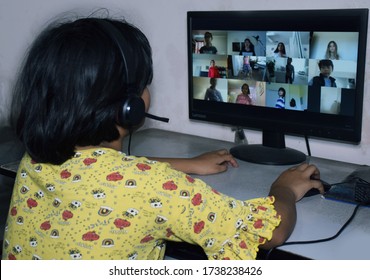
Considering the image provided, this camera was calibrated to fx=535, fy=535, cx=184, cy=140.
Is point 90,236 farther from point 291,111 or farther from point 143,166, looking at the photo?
point 291,111

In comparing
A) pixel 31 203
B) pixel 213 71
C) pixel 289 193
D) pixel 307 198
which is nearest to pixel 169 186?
pixel 31 203

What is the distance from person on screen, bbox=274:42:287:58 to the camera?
1.41 meters

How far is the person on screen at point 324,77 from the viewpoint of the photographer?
4.42ft

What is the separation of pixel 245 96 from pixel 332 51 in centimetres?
30

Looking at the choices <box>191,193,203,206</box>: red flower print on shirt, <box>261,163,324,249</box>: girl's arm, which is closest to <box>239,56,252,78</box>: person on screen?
<box>261,163,324,249</box>: girl's arm

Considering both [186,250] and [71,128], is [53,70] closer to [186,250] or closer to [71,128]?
[71,128]

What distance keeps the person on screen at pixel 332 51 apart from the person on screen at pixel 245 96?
0.27 meters

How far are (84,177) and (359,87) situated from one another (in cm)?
76

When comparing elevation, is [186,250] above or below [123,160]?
below

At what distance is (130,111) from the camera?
0.97 m

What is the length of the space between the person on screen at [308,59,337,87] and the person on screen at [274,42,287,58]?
10 centimetres

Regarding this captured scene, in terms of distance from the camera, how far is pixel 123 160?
0.94 m

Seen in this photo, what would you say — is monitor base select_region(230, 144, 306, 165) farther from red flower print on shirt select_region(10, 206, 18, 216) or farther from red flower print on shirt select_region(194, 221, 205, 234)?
red flower print on shirt select_region(10, 206, 18, 216)
